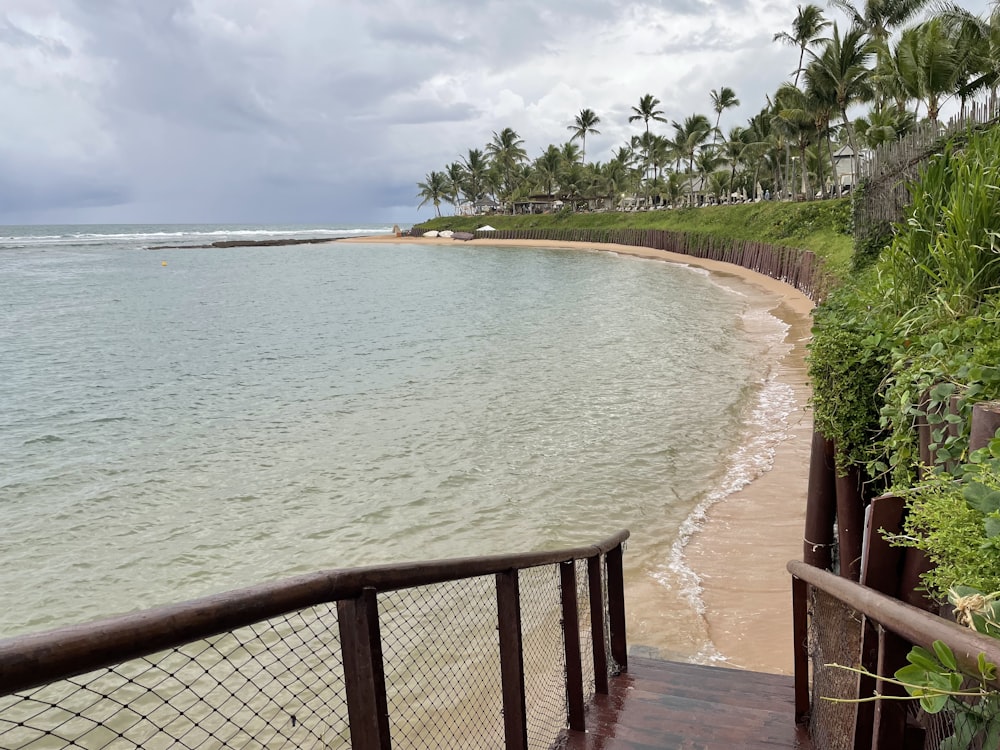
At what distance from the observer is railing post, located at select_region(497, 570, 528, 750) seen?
2977 mm

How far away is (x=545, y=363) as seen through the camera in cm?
1794

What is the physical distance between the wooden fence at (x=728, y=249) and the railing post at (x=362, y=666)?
54.0ft

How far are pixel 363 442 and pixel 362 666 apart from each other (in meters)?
10.3

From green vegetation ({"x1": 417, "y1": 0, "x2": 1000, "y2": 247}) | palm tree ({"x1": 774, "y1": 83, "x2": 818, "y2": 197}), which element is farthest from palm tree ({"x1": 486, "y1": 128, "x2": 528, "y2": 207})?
palm tree ({"x1": 774, "y1": 83, "x2": 818, "y2": 197})

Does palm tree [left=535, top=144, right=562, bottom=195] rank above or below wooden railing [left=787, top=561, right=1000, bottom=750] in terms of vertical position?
above

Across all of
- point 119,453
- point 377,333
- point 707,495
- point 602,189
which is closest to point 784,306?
point 377,333

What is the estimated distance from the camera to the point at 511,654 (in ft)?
9.80

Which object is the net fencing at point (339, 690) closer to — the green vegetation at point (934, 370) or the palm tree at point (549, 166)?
the green vegetation at point (934, 370)

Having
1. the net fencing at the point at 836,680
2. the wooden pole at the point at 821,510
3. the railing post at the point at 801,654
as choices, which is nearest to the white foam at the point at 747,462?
the wooden pole at the point at 821,510

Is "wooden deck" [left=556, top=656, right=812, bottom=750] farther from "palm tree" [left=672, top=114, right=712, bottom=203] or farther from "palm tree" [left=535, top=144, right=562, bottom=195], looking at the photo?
"palm tree" [left=535, top=144, right=562, bottom=195]

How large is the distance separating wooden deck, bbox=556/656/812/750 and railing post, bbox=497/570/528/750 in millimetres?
678

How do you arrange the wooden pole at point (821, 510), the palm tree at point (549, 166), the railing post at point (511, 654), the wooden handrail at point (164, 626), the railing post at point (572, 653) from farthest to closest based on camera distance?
1. the palm tree at point (549, 166)
2. the wooden pole at point (821, 510)
3. the railing post at point (572, 653)
4. the railing post at point (511, 654)
5. the wooden handrail at point (164, 626)

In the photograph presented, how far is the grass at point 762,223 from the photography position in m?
25.8

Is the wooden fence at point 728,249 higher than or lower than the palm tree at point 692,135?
lower
